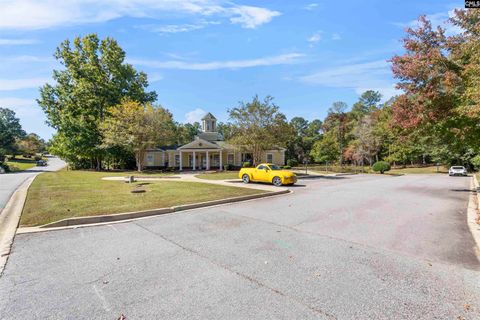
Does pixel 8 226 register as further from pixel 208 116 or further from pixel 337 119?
pixel 337 119

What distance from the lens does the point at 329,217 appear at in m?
7.33

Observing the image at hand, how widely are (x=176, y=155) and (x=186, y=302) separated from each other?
35427 millimetres

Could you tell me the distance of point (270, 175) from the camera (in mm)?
16312

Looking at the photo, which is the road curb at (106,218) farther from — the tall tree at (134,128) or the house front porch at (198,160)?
the house front porch at (198,160)

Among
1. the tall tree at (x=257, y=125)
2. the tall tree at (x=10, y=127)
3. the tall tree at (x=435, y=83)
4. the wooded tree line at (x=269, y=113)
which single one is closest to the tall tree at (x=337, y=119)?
the wooded tree line at (x=269, y=113)

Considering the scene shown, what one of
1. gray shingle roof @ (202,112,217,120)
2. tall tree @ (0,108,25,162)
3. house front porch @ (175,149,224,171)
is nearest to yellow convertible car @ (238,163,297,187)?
house front porch @ (175,149,224,171)

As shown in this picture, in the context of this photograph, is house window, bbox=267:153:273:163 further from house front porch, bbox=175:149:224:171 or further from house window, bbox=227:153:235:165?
house front porch, bbox=175:149:224:171

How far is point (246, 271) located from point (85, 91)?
39.1 m

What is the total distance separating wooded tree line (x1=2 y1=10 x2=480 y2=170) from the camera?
10570 mm

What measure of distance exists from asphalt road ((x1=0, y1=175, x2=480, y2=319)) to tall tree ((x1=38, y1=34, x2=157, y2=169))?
3321 centimetres

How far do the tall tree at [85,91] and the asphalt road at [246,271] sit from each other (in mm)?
33212

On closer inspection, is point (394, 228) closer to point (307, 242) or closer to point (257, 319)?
point (307, 242)

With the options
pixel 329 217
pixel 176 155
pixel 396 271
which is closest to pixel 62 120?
pixel 176 155

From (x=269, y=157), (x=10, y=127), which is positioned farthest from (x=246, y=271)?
(x=10, y=127)
